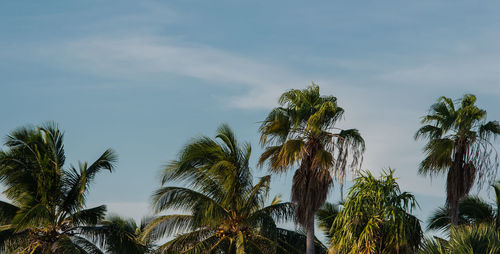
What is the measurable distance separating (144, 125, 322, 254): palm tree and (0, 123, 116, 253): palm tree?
2725mm

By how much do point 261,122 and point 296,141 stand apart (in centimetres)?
200

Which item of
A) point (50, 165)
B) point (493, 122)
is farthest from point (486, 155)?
point (50, 165)

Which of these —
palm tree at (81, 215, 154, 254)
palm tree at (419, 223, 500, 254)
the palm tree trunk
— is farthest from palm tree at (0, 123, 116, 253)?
palm tree at (419, 223, 500, 254)

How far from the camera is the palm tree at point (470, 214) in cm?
3127

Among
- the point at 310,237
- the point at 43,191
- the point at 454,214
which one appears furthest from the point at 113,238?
the point at 454,214

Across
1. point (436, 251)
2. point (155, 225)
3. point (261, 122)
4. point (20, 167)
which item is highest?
point (261, 122)

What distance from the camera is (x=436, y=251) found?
837 inches

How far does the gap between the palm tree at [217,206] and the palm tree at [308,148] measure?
1.22 metres

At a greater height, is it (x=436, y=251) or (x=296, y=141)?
(x=296, y=141)

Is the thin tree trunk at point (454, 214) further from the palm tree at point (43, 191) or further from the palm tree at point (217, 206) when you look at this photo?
the palm tree at point (43, 191)

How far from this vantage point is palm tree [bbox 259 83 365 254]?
27250 millimetres

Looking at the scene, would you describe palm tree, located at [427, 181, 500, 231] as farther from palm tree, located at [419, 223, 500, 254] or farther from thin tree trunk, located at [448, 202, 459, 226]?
palm tree, located at [419, 223, 500, 254]

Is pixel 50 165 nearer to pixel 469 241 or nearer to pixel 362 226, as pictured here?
pixel 362 226

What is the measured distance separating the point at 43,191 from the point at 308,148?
10.0m
